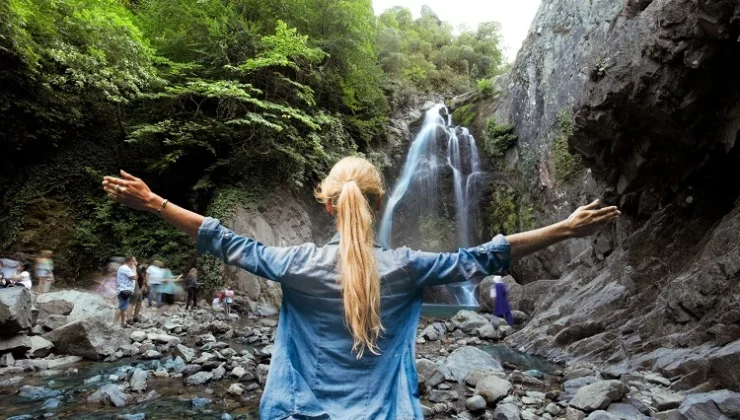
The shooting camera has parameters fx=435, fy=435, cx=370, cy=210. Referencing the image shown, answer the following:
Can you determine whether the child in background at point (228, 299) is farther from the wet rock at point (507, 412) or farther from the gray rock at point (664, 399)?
the gray rock at point (664, 399)

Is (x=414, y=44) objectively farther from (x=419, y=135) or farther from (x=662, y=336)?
(x=662, y=336)

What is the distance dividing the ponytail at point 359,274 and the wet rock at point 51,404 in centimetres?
613

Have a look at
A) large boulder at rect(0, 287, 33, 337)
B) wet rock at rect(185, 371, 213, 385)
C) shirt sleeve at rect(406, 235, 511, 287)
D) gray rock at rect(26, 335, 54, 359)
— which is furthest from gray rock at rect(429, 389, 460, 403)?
large boulder at rect(0, 287, 33, 337)

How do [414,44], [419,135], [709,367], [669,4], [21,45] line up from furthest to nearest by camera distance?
[414,44] → [419,135] → [21,45] → [669,4] → [709,367]

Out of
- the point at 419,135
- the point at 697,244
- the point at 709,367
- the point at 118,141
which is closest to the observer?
the point at 709,367

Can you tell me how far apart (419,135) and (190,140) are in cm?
1319

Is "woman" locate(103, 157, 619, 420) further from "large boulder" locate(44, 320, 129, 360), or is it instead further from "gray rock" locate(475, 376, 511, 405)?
"large boulder" locate(44, 320, 129, 360)

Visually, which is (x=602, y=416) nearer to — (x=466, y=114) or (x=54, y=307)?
(x=54, y=307)

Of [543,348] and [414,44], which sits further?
[414,44]

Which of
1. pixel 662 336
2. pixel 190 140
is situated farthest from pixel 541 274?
pixel 190 140

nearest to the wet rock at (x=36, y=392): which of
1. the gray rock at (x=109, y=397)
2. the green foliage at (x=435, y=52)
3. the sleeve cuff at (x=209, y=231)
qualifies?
the gray rock at (x=109, y=397)

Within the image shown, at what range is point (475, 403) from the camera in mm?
6160

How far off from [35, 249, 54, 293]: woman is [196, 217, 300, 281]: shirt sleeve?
14824 millimetres

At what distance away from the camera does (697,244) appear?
27.6 feet
